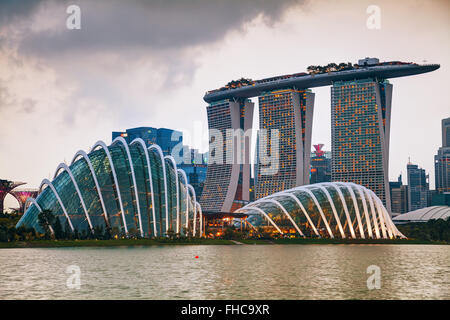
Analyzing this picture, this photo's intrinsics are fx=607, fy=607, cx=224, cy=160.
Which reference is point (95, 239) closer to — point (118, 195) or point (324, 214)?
point (118, 195)

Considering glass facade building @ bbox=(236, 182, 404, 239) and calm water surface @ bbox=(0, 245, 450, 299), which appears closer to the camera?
calm water surface @ bbox=(0, 245, 450, 299)

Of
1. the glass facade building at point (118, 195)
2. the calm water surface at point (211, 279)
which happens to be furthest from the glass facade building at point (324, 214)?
the calm water surface at point (211, 279)

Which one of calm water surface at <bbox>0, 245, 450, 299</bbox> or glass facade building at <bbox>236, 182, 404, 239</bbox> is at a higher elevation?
glass facade building at <bbox>236, 182, 404, 239</bbox>

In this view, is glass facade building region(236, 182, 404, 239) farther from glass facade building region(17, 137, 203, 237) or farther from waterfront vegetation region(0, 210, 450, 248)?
glass facade building region(17, 137, 203, 237)

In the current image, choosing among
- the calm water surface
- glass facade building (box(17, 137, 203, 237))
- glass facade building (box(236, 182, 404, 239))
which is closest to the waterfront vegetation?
glass facade building (box(17, 137, 203, 237))

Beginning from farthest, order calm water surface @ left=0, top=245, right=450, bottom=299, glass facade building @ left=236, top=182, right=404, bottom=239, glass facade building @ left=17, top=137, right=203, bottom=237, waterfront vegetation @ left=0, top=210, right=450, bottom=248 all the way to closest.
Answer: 1. glass facade building @ left=236, top=182, right=404, bottom=239
2. glass facade building @ left=17, top=137, right=203, bottom=237
3. waterfront vegetation @ left=0, top=210, right=450, bottom=248
4. calm water surface @ left=0, top=245, right=450, bottom=299

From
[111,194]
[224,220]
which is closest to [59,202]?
→ [111,194]

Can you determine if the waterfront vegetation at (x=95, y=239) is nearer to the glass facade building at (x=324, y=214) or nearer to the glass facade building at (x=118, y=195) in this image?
the glass facade building at (x=118, y=195)
